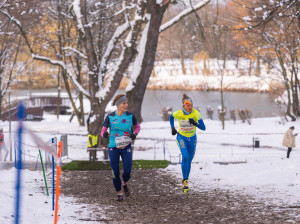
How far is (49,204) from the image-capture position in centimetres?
714

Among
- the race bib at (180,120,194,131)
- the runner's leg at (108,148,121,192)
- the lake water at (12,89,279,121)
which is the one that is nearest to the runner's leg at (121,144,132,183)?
the runner's leg at (108,148,121,192)

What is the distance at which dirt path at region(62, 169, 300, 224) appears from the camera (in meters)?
6.36

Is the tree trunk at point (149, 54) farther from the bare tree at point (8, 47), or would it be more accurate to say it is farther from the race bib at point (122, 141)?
the bare tree at point (8, 47)

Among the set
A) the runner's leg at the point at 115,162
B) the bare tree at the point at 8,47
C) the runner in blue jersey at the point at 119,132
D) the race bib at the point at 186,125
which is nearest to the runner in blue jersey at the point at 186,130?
the race bib at the point at 186,125

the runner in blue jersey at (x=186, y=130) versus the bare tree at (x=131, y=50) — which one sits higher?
the bare tree at (x=131, y=50)

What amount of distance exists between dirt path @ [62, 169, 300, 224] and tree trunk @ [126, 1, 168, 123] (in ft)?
17.8

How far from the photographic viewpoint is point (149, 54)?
14570 mm

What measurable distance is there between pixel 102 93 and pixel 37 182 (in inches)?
255

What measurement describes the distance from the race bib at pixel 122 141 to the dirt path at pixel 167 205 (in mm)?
949

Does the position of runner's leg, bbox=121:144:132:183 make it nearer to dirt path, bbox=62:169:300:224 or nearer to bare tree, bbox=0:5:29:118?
dirt path, bbox=62:169:300:224

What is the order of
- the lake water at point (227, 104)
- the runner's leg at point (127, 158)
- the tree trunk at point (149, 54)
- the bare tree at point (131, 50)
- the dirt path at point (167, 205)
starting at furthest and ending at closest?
the lake water at point (227, 104)
the bare tree at point (131, 50)
the tree trunk at point (149, 54)
the runner's leg at point (127, 158)
the dirt path at point (167, 205)

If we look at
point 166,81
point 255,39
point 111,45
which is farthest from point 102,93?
point 166,81

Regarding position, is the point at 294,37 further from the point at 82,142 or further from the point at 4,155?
the point at 4,155

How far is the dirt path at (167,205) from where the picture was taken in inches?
250
